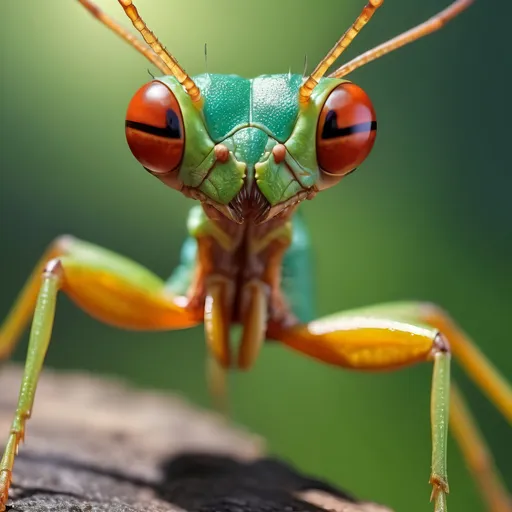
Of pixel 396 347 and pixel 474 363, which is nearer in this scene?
pixel 396 347

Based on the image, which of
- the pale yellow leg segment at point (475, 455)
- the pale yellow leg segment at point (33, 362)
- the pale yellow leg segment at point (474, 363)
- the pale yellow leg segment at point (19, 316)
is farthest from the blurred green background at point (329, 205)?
the pale yellow leg segment at point (33, 362)

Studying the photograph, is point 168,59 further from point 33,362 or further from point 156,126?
point 33,362

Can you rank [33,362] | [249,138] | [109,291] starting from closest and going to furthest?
[249,138] → [33,362] → [109,291]

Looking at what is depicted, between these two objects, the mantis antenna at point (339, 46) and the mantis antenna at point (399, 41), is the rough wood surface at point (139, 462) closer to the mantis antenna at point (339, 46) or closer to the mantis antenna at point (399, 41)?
the mantis antenna at point (339, 46)

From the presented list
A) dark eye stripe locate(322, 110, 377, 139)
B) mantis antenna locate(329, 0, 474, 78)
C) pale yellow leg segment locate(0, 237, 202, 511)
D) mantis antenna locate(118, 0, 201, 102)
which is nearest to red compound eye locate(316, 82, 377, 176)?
dark eye stripe locate(322, 110, 377, 139)

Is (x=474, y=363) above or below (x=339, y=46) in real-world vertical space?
below

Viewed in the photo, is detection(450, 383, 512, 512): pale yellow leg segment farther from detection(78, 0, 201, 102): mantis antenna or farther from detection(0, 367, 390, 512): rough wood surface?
detection(78, 0, 201, 102): mantis antenna

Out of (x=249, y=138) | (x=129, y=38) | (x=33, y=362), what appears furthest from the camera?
(x=129, y=38)

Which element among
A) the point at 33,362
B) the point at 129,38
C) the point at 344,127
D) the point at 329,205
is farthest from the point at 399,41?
the point at 329,205
